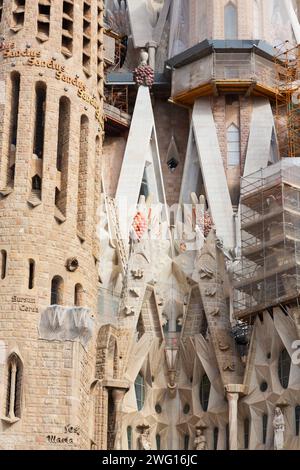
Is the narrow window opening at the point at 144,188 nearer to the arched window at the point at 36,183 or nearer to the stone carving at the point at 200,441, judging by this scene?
the arched window at the point at 36,183

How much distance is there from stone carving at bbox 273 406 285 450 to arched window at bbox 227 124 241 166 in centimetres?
971

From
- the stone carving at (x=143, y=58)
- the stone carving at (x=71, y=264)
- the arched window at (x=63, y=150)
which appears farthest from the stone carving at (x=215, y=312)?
the stone carving at (x=143, y=58)

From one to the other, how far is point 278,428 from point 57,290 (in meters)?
6.45

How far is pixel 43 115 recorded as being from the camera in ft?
129

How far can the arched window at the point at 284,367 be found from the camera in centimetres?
3866

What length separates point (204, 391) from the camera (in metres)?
40.6

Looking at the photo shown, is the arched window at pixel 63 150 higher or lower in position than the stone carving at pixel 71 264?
higher

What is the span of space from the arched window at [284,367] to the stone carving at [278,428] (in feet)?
2.68

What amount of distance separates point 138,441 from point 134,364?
78.9 inches

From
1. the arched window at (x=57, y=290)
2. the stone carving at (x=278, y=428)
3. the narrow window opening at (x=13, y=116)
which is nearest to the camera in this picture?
the arched window at (x=57, y=290)

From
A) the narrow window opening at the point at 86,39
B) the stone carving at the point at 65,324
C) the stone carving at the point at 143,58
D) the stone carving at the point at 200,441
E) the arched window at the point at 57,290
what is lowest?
the stone carving at the point at 200,441

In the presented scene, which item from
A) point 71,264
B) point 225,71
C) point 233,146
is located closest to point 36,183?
point 71,264
